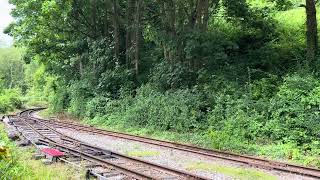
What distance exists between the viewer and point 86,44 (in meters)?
34.0

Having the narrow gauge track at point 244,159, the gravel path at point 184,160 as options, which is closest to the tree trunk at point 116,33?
the narrow gauge track at point 244,159

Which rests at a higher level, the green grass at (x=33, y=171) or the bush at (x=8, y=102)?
the bush at (x=8, y=102)

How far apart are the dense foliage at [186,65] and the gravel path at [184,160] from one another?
184cm

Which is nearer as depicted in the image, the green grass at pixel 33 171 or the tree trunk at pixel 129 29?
the green grass at pixel 33 171

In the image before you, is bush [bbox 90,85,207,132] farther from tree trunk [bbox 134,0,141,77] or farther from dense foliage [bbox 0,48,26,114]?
dense foliage [bbox 0,48,26,114]

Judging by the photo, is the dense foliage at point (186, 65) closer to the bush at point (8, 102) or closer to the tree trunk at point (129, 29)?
the tree trunk at point (129, 29)

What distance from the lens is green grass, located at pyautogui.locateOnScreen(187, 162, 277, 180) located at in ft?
34.9

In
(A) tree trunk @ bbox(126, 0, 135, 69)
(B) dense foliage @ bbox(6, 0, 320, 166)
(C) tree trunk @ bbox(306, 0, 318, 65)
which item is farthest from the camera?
(A) tree trunk @ bbox(126, 0, 135, 69)

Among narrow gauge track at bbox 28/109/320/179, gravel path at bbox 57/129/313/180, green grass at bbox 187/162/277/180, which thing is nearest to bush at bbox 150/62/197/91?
narrow gauge track at bbox 28/109/320/179

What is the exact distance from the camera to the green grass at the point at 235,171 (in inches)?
418

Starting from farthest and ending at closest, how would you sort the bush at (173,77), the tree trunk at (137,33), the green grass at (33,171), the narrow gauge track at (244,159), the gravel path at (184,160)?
1. the tree trunk at (137,33)
2. the bush at (173,77)
3. the narrow gauge track at (244,159)
4. the gravel path at (184,160)
5. the green grass at (33,171)

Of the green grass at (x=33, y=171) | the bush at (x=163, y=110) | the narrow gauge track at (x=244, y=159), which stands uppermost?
the bush at (x=163, y=110)

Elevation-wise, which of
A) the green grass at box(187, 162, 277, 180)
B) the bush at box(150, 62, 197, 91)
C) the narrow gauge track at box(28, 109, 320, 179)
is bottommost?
the green grass at box(187, 162, 277, 180)

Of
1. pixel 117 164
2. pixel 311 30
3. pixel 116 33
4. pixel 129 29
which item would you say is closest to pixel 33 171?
pixel 117 164
